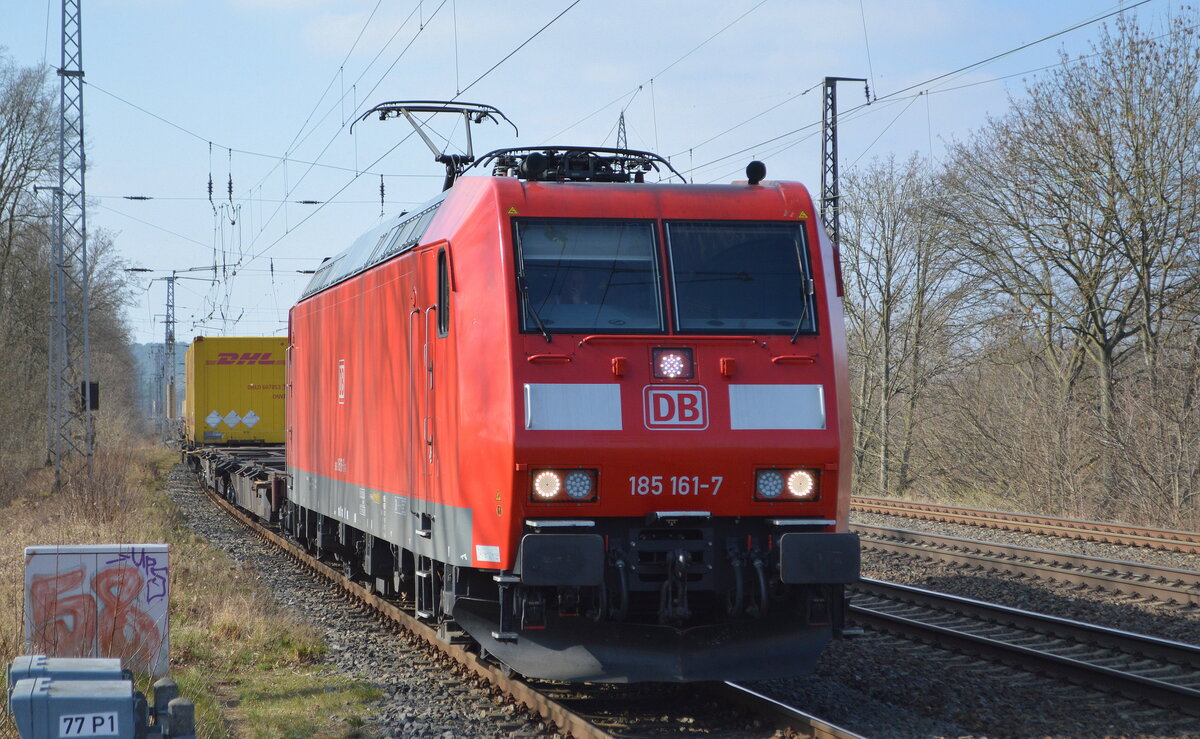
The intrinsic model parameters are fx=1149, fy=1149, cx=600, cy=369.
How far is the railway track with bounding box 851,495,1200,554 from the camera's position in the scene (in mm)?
14614

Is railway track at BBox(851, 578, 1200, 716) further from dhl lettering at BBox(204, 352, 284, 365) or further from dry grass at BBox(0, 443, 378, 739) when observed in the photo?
dhl lettering at BBox(204, 352, 284, 365)

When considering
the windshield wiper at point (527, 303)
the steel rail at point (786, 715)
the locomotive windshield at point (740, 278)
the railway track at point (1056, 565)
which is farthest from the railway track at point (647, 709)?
the railway track at point (1056, 565)

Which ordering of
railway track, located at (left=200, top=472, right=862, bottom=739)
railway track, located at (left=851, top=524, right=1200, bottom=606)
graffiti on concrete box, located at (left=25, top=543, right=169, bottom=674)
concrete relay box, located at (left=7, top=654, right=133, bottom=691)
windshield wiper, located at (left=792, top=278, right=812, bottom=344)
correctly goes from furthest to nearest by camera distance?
1. railway track, located at (left=851, top=524, right=1200, bottom=606)
2. graffiti on concrete box, located at (left=25, top=543, right=169, bottom=674)
3. windshield wiper, located at (left=792, top=278, right=812, bottom=344)
4. railway track, located at (left=200, top=472, right=862, bottom=739)
5. concrete relay box, located at (left=7, top=654, right=133, bottom=691)

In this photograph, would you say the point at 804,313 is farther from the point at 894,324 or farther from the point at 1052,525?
the point at 894,324

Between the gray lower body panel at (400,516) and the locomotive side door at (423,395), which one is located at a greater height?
the locomotive side door at (423,395)

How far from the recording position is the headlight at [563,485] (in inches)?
264

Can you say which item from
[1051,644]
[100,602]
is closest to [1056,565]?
[1051,644]

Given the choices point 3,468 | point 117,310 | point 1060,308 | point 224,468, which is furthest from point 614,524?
point 117,310

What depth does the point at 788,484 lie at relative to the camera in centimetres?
704

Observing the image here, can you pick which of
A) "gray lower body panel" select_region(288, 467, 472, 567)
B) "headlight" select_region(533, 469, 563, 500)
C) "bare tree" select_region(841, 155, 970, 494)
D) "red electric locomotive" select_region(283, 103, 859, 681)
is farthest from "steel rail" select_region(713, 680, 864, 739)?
"bare tree" select_region(841, 155, 970, 494)

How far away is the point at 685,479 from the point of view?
686 centimetres

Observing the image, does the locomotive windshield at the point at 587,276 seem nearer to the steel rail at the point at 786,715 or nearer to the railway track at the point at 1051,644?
the steel rail at the point at 786,715

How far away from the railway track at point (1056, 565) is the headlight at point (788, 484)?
5.66 meters

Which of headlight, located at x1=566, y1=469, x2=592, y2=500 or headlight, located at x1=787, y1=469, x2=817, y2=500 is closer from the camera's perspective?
headlight, located at x1=566, y1=469, x2=592, y2=500
